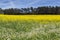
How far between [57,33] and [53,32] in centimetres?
22

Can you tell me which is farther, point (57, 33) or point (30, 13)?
point (30, 13)

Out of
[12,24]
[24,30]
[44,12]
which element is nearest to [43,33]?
[24,30]

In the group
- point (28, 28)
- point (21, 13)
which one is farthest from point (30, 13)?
point (28, 28)

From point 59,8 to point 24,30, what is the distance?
421 centimetres

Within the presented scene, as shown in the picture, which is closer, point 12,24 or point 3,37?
point 3,37

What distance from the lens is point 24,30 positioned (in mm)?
9625

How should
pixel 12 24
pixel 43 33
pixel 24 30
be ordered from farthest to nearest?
pixel 12 24 < pixel 24 30 < pixel 43 33

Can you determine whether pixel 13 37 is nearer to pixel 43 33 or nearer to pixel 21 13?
pixel 43 33

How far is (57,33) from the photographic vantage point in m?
8.83

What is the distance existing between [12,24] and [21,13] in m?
3.88

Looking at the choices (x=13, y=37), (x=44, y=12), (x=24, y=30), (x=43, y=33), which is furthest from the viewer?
(x=44, y=12)

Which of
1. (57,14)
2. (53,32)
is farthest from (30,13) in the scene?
(53,32)

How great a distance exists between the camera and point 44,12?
47.1 ft

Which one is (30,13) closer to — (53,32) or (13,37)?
(53,32)
